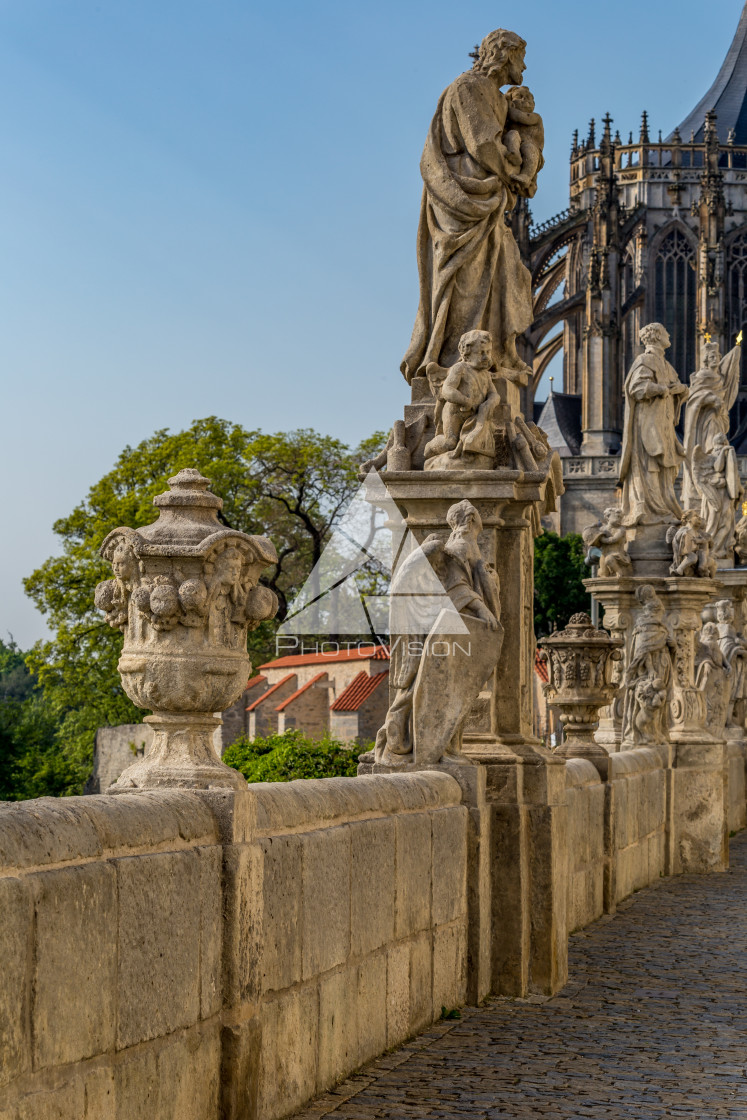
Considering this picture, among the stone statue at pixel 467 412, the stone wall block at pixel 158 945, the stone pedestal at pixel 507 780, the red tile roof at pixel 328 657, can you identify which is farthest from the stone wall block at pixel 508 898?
the red tile roof at pixel 328 657

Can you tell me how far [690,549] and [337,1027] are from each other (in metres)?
8.91

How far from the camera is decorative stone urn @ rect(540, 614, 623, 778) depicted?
429 inches

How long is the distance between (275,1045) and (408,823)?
149 centimetres

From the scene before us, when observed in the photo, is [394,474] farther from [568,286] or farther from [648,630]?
[568,286]

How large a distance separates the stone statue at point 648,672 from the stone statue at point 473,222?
230 inches

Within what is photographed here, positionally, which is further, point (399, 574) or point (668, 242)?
point (668, 242)

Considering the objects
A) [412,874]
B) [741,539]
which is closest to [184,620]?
[412,874]

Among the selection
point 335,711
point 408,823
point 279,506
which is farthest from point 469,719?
point 279,506

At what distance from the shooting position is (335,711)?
41.7 metres

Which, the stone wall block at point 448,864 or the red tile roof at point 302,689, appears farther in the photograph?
the red tile roof at point 302,689

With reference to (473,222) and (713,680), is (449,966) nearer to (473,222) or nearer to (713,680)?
(473,222)

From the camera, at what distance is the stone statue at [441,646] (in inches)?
274

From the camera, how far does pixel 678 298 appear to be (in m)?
71.4

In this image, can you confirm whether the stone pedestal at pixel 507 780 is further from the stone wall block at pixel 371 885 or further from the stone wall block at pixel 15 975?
the stone wall block at pixel 15 975
